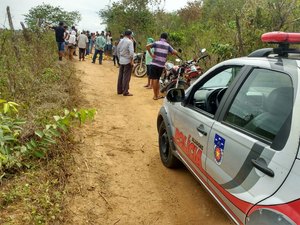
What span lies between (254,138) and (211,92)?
4.52 ft

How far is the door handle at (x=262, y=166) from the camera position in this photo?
1.93 meters

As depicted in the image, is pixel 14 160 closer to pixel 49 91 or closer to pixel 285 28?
pixel 49 91

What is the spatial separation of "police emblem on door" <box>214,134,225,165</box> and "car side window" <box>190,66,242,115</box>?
1.89 feet

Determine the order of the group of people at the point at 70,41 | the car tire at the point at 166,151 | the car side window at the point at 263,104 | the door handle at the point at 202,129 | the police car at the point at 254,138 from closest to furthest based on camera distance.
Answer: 1. the police car at the point at 254,138
2. the car side window at the point at 263,104
3. the door handle at the point at 202,129
4. the car tire at the point at 166,151
5. the group of people at the point at 70,41

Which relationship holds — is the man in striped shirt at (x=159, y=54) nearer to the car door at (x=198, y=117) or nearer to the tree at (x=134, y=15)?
the car door at (x=198, y=117)

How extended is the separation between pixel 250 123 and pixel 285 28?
23.1 feet

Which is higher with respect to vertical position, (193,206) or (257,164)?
(257,164)

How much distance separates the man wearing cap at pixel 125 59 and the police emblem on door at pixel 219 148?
264 inches

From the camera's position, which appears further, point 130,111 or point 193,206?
point 130,111

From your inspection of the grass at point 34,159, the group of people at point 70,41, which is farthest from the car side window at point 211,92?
the group of people at point 70,41

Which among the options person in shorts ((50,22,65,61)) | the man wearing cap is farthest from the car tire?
person in shorts ((50,22,65,61))

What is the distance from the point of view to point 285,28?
8414 millimetres

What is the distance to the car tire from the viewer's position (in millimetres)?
4230

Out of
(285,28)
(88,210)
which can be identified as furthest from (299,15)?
(88,210)
